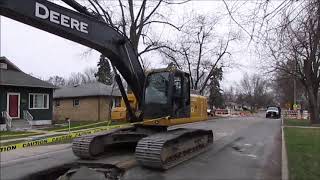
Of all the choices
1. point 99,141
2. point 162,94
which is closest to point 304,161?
point 162,94

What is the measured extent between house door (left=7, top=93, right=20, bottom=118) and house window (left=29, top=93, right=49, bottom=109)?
1.46m

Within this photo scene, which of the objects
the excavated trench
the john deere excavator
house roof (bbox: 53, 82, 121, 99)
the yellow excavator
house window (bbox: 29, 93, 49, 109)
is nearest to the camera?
the john deere excavator

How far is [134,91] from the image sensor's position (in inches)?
527

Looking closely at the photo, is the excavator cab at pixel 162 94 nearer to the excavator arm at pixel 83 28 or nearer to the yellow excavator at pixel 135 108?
the excavator arm at pixel 83 28

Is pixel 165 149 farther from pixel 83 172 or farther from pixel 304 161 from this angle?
pixel 304 161

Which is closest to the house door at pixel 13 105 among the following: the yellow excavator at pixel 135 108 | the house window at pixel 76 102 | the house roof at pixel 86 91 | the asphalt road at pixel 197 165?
the house roof at pixel 86 91

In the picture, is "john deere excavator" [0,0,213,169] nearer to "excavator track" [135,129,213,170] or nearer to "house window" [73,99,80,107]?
"excavator track" [135,129,213,170]

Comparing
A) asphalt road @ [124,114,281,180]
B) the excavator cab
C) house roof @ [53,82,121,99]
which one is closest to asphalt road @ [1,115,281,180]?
asphalt road @ [124,114,281,180]

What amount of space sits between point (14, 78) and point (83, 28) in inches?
979

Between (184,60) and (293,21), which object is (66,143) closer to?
(293,21)

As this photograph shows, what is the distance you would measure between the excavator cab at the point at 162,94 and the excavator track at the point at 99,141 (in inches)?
31.8

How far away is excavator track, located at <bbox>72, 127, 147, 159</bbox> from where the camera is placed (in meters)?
11.9

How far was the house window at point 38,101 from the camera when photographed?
113 ft

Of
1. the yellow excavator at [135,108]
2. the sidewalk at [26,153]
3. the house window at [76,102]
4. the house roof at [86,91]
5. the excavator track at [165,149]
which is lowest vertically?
the sidewalk at [26,153]
